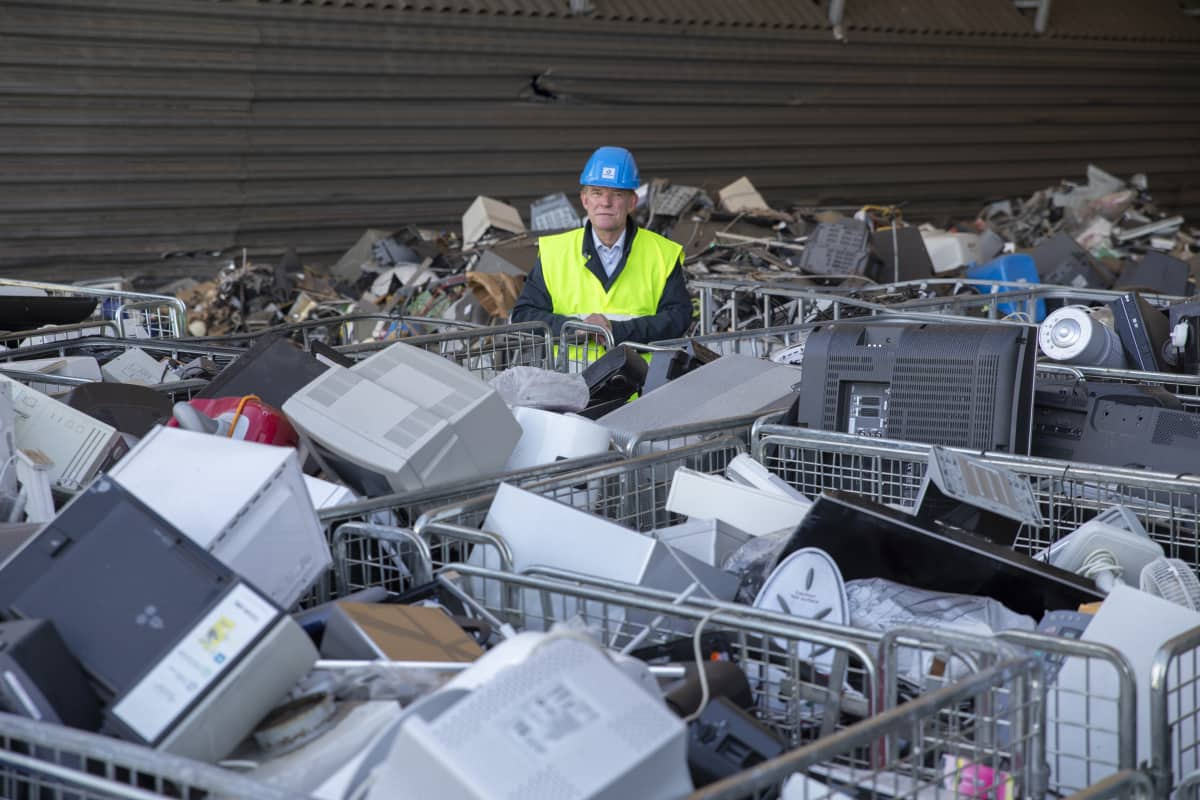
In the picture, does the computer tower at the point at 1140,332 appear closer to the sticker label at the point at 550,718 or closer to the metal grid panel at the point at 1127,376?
the metal grid panel at the point at 1127,376

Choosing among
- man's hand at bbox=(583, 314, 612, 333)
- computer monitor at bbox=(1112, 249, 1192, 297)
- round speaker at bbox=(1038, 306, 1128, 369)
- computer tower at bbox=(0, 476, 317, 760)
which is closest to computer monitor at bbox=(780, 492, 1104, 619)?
computer tower at bbox=(0, 476, 317, 760)

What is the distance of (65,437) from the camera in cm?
300

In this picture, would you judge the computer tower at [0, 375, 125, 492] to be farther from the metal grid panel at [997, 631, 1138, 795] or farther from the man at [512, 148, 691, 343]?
the man at [512, 148, 691, 343]

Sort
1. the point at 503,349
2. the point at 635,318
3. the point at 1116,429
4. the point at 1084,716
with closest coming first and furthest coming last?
the point at 1084,716 → the point at 1116,429 → the point at 503,349 → the point at 635,318

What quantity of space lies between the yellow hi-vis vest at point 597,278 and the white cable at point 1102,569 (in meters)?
2.70

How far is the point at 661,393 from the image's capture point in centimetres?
351

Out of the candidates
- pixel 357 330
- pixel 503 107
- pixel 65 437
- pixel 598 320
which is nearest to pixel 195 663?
pixel 65 437

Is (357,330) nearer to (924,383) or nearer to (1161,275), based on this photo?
(1161,275)

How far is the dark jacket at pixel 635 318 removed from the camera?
4.88m

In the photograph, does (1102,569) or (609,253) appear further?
(609,253)

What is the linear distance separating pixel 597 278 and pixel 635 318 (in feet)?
0.91

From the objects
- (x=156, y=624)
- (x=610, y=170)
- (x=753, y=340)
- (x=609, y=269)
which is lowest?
(x=156, y=624)

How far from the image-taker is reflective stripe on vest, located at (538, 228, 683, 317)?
16.6ft

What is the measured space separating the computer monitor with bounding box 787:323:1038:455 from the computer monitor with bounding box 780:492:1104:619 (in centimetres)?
63
